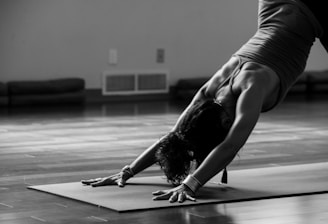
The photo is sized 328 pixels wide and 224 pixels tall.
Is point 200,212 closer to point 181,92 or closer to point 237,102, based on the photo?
point 237,102

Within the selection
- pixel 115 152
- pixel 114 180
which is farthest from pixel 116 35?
pixel 114 180

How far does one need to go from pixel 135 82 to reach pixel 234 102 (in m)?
5.62

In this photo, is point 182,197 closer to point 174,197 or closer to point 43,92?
point 174,197

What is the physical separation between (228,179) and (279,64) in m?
0.65

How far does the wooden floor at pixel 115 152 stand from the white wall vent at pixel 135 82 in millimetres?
418

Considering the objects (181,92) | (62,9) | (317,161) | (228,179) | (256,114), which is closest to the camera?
(256,114)

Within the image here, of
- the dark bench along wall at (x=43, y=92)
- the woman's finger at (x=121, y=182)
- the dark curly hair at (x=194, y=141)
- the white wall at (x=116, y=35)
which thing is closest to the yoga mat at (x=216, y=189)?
the woman's finger at (x=121, y=182)

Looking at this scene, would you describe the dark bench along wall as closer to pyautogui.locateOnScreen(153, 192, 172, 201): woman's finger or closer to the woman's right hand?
the woman's right hand

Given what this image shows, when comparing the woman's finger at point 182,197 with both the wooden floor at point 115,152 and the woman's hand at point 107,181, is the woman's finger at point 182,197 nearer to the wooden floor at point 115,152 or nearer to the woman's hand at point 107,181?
the wooden floor at point 115,152

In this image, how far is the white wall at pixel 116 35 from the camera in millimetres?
9125

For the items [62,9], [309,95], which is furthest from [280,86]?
[309,95]

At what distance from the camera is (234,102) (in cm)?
427

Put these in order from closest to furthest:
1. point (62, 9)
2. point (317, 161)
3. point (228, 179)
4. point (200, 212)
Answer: point (200, 212)
point (228, 179)
point (317, 161)
point (62, 9)

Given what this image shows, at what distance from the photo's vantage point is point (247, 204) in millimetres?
3926
